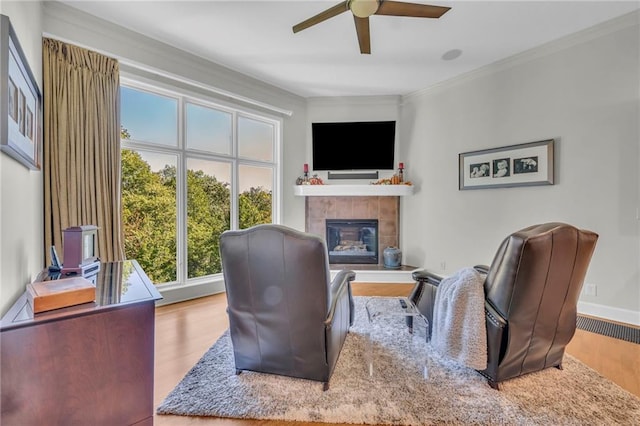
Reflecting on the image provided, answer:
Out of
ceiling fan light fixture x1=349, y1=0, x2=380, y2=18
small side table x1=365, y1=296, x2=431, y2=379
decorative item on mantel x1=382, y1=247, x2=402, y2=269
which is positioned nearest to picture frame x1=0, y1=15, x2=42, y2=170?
ceiling fan light fixture x1=349, y1=0, x2=380, y2=18

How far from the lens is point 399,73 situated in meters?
4.29

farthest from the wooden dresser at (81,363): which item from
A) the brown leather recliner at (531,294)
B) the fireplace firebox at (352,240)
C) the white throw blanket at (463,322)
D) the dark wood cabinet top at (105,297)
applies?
the fireplace firebox at (352,240)

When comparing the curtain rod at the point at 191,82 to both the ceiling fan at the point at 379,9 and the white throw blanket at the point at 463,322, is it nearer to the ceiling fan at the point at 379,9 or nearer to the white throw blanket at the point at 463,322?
the ceiling fan at the point at 379,9

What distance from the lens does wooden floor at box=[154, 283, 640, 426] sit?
1.88 metres

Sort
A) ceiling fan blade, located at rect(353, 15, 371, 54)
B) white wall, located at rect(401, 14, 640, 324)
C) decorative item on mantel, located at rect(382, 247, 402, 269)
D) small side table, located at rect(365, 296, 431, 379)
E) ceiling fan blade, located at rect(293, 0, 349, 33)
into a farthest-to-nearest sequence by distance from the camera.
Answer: decorative item on mantel, located at rect(382, 247, 402, 269) < white wall, located at rect(401, 14, 640, 324) < ceiling fan blade, located at rect(353, 15, 371, 54) < ceiling fan blade, located at rect(293, 0, 349, 33) < small side table, located at rect(365, 296, 431, 379)

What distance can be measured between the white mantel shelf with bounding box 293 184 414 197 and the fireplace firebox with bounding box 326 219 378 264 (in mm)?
478

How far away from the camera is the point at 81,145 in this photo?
9.32 feet

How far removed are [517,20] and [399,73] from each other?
4.94ft

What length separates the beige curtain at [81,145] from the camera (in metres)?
2.68

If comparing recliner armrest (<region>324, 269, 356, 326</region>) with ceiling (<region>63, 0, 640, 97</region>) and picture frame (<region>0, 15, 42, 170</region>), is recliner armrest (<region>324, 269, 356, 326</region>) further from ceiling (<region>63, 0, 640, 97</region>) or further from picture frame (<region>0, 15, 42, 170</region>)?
ceiling (<region>63, 0, 640, 97</region>)

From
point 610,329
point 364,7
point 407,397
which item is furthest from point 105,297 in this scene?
point 610,329

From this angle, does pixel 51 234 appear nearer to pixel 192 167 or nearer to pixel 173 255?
pixel 173 255

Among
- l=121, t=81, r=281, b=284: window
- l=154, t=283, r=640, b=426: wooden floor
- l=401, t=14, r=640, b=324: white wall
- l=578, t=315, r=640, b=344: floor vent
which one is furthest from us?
l=121, t=81, r=281, b=284: window

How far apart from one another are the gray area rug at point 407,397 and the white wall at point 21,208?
108cm
